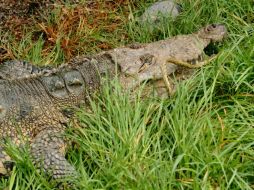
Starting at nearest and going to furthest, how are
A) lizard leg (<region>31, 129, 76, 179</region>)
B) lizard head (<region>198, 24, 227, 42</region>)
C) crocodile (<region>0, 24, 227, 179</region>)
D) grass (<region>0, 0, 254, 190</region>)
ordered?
grass (<region>0, 0, 254, 190</region>) < lizard leg (<region>31, 129, 76, 179</region>) < crocodile (<region>0, 24, 227, 179</region>) < lizard head (<region>198, 24, 227, 42</region>)

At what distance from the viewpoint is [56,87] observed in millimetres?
5125

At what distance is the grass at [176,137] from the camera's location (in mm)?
4270

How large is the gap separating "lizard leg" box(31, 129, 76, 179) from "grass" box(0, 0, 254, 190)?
0.09 m

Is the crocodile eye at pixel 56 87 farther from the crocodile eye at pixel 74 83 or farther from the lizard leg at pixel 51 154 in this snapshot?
the lizard leg at pixel 51 154

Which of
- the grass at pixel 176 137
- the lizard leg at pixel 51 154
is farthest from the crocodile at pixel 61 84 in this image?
the grass at pixel 176 137

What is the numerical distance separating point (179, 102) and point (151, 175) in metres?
0.91

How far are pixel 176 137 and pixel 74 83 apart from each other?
3.60ft

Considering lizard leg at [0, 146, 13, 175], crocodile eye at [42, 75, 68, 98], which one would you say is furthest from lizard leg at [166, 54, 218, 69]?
lizard leg at [0, 146, 13, 175]

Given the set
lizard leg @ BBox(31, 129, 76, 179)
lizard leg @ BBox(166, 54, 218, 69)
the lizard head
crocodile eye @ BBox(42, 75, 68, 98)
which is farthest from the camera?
the lizard head

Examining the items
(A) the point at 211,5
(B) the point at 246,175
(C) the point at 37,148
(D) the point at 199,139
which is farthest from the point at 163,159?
(A) the point at 211,5

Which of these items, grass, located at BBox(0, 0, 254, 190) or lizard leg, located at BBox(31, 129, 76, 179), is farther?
lizard leg, located at BBox(31, 129, 76, 179)

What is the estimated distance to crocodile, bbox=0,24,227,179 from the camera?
4.84m

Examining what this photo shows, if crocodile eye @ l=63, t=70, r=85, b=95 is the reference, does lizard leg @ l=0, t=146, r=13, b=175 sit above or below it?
below

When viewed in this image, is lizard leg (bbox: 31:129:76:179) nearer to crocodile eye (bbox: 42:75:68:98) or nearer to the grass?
the grass
